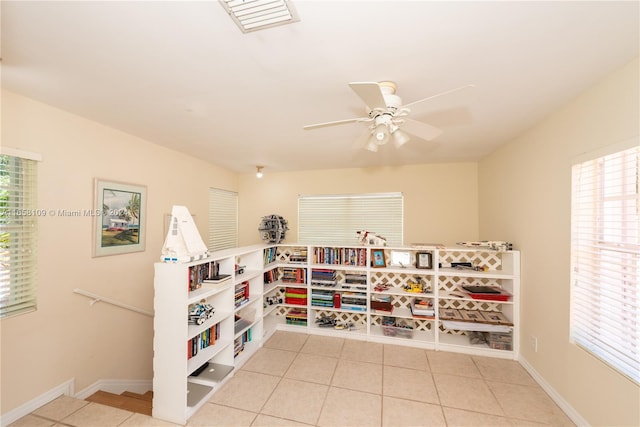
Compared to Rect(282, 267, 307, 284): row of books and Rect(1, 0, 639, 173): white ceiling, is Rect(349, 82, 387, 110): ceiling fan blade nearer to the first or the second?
Rect(1, 0, 639, 173): white ceiling

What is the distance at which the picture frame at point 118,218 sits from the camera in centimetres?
251

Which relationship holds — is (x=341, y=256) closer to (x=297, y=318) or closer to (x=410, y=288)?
(x=410, y=288)

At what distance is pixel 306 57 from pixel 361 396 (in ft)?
9.27

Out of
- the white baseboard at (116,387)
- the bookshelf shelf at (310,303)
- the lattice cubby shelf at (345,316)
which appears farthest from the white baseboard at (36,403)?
the lattice cubby shelf at (345,316)

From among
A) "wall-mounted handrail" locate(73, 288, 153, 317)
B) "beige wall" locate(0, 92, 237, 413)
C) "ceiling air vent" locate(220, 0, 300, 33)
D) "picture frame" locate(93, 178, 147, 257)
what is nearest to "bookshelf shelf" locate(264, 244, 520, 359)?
"wall-mounted handrail" locate(73, 288, 153, 317)

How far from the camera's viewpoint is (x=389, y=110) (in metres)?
1.65

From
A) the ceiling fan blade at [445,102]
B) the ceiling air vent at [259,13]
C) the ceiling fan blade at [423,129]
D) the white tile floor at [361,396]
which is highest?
the ceiling air vent at [259,13]

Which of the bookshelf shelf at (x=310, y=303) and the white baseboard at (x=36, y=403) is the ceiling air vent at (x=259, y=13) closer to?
the bookshelf shelf at (x=310, y=303)

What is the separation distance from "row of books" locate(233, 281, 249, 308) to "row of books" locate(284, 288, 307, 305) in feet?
2.90

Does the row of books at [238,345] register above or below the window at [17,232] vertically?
below

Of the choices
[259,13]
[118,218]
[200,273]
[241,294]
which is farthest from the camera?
[241,294]

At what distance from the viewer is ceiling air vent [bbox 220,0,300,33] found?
3.60 feet

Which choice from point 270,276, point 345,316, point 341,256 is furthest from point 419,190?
point 270,276

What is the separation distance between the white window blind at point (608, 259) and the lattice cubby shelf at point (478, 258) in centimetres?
126
